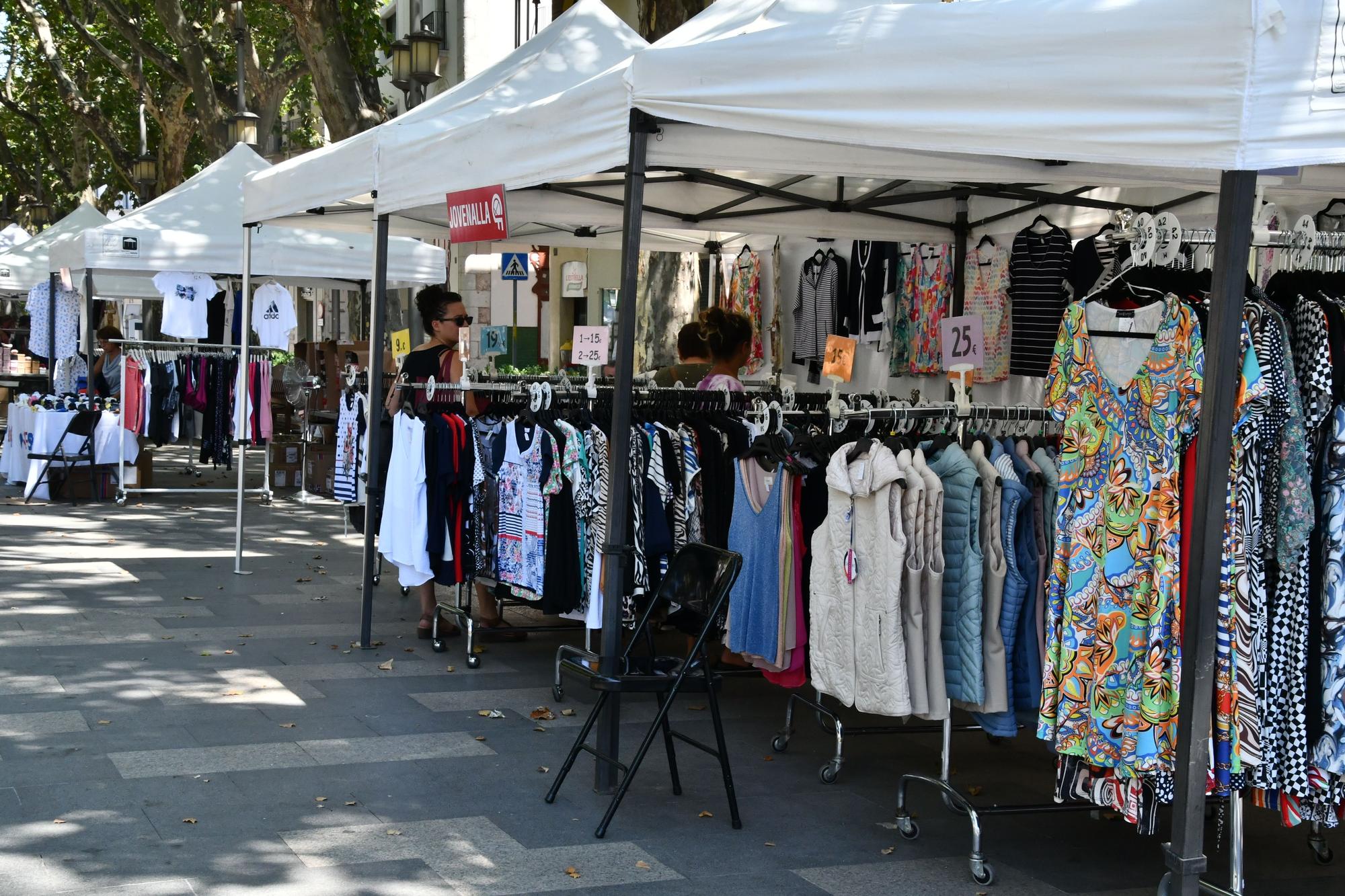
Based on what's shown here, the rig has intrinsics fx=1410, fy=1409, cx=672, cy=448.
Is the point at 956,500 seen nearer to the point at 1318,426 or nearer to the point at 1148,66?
the point at 1318,426

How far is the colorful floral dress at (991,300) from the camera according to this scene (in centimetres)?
859

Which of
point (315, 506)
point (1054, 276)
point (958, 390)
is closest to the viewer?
point (958, 390)

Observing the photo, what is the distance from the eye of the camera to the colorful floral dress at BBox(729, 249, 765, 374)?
448 inches

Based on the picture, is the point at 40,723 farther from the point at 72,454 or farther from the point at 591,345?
the point at 72,454

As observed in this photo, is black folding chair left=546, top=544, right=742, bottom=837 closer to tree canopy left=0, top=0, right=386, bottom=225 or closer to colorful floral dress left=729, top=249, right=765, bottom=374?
colorful floral dress left=729, top=249, right=765, bottom=374

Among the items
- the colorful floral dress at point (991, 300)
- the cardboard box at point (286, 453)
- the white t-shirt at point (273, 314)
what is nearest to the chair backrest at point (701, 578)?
the colorful floral dress at point (991, 300)

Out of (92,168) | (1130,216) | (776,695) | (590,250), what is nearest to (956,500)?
(1130,216)

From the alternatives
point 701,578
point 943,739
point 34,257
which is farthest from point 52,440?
point 943,739

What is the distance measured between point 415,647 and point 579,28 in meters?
3.55

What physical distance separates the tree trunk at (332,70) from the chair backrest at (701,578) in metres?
10.0

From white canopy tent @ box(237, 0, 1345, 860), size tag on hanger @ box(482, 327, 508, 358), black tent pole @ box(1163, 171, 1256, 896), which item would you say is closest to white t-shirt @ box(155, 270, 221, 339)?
size tag on hanger @ box(482, 327, 508, 358)

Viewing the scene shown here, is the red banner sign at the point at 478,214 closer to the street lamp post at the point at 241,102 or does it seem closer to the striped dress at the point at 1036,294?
the striped dress at the point at 1036,294

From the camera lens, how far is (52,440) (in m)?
13.6

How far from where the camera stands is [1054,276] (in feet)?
27.4
